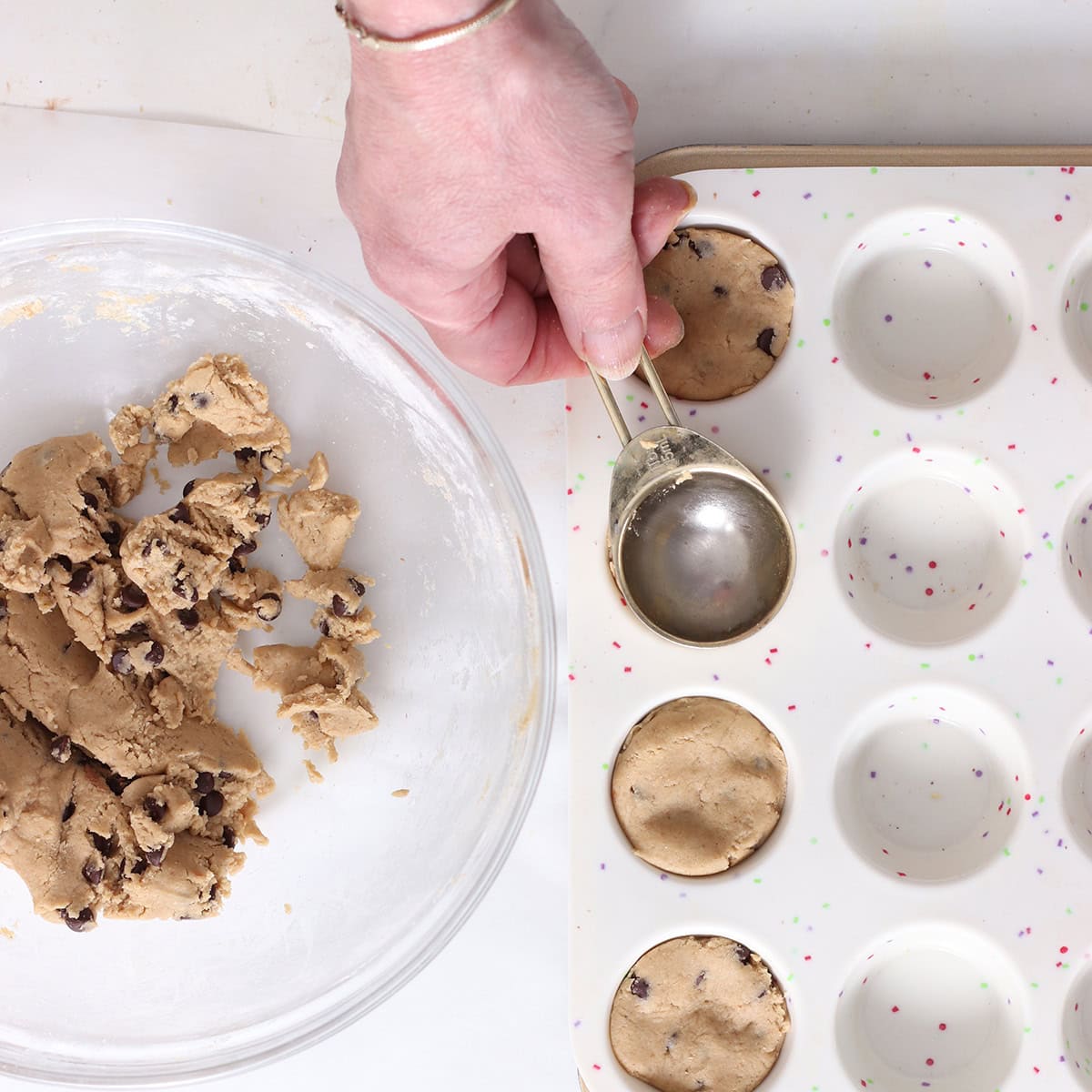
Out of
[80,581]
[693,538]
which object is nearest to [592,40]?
[693,538]

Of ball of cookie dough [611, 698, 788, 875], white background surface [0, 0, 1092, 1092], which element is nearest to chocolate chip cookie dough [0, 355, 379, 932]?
white background surface [0, 0, 1092, 1092]

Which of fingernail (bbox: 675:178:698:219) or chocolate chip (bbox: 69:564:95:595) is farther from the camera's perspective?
chocolate chip (bbox: 69:564:95:595)

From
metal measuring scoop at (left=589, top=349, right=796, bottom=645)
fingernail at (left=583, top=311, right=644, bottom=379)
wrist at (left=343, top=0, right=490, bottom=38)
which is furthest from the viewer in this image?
metal measuring scoop at (left=589, top=349, right=796, bottom=645)

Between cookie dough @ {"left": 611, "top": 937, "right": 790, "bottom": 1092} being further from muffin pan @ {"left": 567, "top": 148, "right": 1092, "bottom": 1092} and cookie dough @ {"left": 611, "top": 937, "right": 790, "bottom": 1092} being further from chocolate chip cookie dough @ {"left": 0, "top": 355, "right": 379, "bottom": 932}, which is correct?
chocolate chip cookie dough @ {"left": 0, "top": 355, "right": 379, "bottom": 932}

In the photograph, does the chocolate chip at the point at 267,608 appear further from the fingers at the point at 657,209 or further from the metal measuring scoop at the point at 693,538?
the fingers at the point at 657,209

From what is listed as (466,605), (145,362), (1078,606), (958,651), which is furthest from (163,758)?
(1078,606)

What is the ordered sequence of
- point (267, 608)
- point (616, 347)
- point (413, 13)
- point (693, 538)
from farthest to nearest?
point (267, 608) < point (693, 538) < point (616, 347) < point (413, 13)

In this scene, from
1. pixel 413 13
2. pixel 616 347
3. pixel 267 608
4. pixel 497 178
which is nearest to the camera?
pixel 413 13

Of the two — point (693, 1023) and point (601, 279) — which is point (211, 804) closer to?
point (693, 1023)
